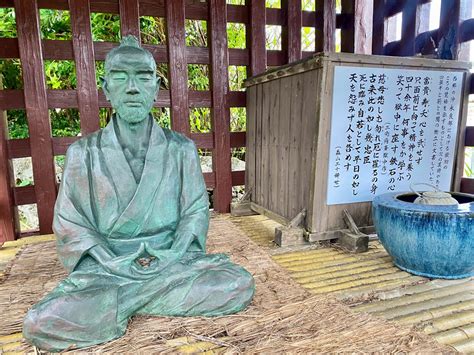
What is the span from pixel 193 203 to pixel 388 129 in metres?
2.24

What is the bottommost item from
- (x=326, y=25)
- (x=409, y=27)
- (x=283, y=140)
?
(x=283, y=140)

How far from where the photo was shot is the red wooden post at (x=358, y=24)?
5.06m

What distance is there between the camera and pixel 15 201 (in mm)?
4016

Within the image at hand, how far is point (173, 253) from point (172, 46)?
3047 mm

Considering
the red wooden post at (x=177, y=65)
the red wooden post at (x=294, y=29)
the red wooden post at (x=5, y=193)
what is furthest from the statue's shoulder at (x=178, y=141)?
the red wooden post at (x=294, y=29)

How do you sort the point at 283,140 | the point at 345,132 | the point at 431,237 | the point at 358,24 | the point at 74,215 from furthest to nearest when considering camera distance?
1. the point at 358,24
2. the point at 283,140
3. the point at 345,132
4. the point at 431,237
5. the point at 74,215

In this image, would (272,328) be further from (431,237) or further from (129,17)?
(129,17)

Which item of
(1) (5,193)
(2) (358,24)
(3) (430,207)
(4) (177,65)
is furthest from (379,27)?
(1) (5,193)

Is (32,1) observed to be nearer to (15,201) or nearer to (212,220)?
(15,201)

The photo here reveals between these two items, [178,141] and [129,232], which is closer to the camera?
[129,232]

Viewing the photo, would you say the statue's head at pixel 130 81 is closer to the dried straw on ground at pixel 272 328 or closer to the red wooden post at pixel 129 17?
the dried straw on ground at pixel 272 328

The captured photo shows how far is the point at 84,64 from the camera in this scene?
4.04 metres

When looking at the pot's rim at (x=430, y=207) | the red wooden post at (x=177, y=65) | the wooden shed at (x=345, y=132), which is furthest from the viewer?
the red wooden post at (x=177, y=65)

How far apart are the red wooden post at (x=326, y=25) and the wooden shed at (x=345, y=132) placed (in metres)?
1.47
